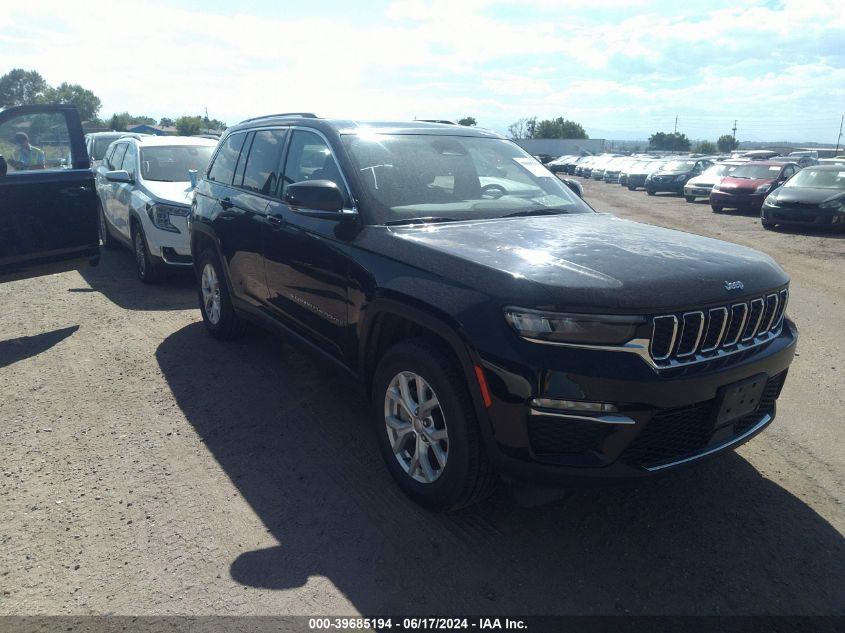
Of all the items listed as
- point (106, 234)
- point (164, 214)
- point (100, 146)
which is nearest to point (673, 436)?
point (164, 214)

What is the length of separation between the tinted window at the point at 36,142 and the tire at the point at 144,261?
176 cm

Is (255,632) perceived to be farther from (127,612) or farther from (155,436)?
(155,436)

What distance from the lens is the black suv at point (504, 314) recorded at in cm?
257

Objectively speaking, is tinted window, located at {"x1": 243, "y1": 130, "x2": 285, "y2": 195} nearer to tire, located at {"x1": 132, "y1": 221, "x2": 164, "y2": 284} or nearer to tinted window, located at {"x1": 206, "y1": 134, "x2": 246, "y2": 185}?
tinted window, located at {"x1": 206, "y1": 134, "x2": 246, "y2": 185}

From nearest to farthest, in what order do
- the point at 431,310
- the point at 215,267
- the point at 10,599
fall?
the point at 10,599
the point at 431,310
the point at 215,267

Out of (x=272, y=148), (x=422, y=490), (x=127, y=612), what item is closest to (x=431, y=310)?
(x=422, y=490)

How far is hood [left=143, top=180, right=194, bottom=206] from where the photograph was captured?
7902 millimetres

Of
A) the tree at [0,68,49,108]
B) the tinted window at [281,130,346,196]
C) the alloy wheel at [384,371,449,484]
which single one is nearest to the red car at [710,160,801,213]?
the tinted window at [281,130,346,196]

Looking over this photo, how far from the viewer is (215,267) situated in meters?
5.58

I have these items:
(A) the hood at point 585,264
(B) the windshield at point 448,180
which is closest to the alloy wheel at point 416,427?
(A) the hood at point 585,264

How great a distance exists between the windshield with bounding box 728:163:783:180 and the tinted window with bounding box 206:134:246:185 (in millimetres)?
17419

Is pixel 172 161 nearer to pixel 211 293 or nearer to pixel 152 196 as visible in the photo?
pixel 152 196

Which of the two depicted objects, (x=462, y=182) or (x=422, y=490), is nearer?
(x=422, y=490)

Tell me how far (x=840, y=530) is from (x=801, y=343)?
3257 millimetres
